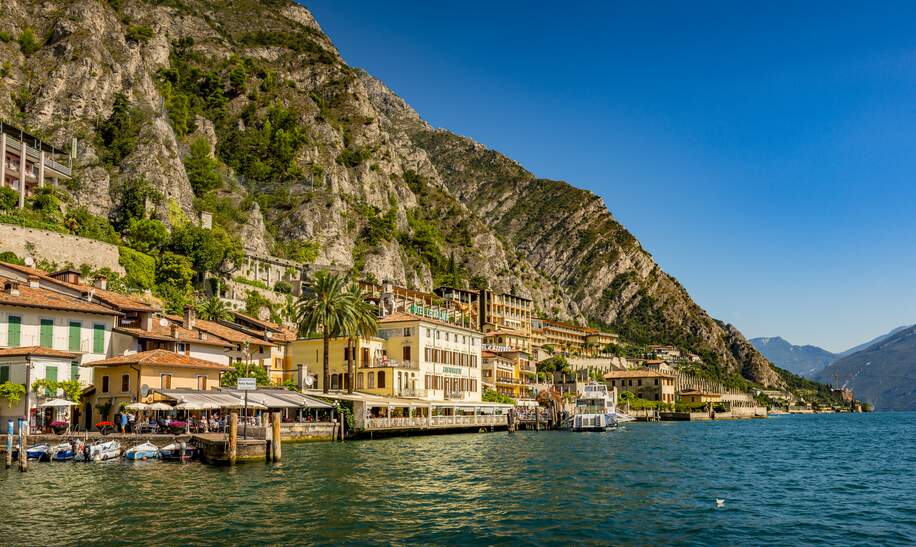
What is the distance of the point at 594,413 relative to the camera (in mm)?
96625

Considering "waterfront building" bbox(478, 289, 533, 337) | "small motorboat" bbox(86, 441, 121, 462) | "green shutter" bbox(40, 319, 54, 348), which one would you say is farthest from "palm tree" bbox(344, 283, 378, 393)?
"waterfront building" bbox(478, 289, 533, 337)

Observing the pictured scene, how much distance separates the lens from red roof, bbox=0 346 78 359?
162 ft

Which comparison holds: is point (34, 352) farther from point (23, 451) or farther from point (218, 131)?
point (218, 131)

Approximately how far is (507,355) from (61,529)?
116 m

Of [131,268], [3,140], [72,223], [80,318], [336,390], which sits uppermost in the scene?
[3,140]

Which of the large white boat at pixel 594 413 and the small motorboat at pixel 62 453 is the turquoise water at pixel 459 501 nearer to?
the small motorboat at pixel 62 453

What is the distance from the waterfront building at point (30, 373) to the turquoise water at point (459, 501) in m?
9.10

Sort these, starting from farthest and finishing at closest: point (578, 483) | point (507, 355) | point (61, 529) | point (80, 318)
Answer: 1. point (507, 355)
2. point (80, 318)
3. point (578, 483)
4. point (61, 529)

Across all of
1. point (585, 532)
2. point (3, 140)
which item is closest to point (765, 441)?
point (585, 532)

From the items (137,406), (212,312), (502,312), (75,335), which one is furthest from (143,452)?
(502,312)

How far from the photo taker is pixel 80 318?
55812 mm

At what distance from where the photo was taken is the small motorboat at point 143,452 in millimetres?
44875

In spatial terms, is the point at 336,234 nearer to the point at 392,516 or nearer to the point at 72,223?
the point at 72,223

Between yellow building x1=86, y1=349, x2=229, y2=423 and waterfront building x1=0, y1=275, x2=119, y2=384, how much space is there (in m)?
1.25
